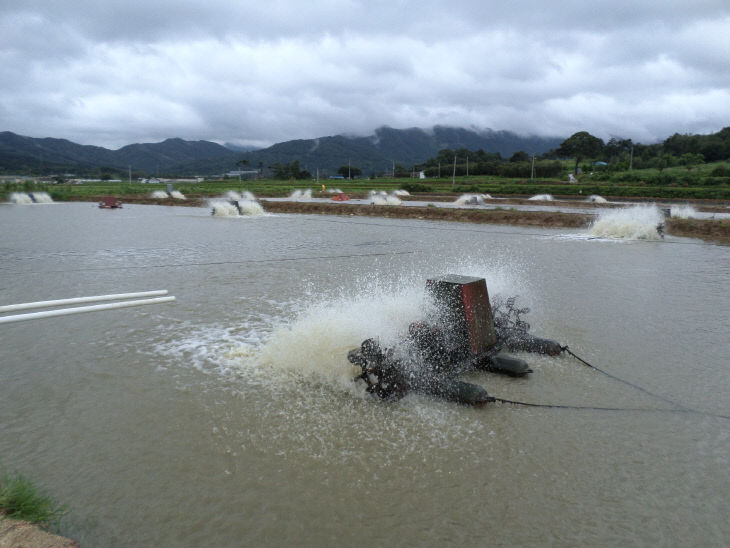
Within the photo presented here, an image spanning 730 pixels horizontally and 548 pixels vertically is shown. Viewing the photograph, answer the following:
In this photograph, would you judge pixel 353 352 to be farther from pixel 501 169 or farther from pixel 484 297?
pixel 501 169

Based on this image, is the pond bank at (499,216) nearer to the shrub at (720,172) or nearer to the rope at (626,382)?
the rope at (626,382)

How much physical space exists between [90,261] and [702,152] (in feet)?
285

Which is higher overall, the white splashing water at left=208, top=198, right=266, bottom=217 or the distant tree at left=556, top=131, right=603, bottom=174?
the distant tree at left=556, top=131, right=603, bottom=174

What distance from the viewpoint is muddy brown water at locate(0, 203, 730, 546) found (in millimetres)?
3248

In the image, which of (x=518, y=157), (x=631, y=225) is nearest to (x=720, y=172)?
(x=631, y=225)

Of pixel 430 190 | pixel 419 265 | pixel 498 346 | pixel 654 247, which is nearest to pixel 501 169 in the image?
pixel 430 190

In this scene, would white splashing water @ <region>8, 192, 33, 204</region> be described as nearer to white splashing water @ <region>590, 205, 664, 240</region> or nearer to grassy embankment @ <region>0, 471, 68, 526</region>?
white splashing water @ <region>590, 205, 664, 240</region>

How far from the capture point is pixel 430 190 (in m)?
54.8

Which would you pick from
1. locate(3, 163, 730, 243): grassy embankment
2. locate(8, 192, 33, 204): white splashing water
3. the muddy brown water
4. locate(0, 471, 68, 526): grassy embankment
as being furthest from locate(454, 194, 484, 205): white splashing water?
locate(8, 192, 33, 204): white splashing water

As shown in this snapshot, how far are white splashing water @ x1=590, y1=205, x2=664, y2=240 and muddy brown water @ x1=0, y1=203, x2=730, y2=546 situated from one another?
36.0 ft

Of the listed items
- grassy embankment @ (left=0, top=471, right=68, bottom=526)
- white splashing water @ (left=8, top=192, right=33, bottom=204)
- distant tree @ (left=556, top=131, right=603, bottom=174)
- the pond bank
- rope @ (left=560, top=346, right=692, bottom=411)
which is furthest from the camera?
distant tree @ (left=556, top=131, right=603, bottom=174)

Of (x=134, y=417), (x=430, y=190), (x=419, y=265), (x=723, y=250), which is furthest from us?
(x=430, y=190)

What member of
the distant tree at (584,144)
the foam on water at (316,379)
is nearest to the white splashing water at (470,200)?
the foam on water at (316,379)

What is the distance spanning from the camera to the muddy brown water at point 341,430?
10.7ft
